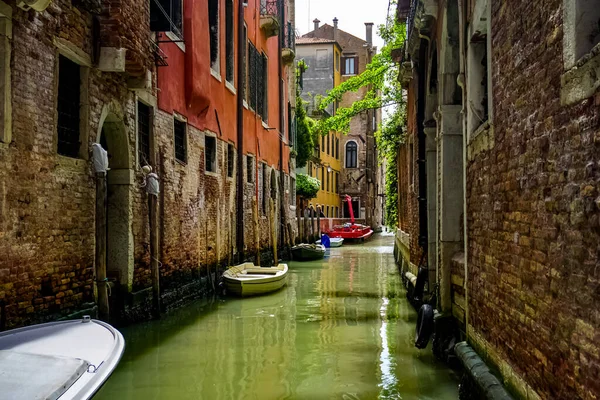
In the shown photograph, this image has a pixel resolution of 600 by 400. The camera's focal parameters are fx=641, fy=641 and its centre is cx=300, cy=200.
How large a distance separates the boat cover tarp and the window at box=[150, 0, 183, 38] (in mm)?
5975

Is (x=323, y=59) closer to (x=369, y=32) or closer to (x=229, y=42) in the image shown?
(x=369, y=32)

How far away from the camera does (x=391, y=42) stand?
51.6ft

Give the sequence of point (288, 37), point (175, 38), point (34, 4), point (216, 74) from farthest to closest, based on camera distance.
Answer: point (288, 37) → point (216, 74) → point (175, 38) → point (34, 4)

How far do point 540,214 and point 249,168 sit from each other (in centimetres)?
1306

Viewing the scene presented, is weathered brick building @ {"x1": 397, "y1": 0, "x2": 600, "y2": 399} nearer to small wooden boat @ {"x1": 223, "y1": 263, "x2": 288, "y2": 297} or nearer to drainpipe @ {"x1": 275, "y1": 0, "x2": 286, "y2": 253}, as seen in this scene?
small wooden boat @ {"x1": 223, "y1": 263, "x2": 288, "y2": 297}

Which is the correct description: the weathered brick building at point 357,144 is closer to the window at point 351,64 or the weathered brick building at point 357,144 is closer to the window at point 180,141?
the window at point 351,64

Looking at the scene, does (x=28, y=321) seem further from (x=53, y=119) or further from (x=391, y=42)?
(x=391, y=42)

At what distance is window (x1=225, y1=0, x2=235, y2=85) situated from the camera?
13.9 m

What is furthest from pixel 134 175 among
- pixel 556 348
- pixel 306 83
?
pixel 306 83

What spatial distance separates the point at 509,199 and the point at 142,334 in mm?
5236

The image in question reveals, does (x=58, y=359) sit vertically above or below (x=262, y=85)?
below

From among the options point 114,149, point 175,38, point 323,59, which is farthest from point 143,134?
point 323,59

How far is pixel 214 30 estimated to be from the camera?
12805 millimetres

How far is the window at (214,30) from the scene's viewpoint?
12734mm
